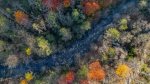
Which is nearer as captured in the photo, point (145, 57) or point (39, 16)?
point (145, 57)

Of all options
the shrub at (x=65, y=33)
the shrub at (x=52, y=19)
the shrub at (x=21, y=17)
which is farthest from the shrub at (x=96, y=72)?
the shrub at (x=21, y=17)

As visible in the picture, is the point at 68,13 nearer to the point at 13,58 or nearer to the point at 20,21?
the point at 20,21

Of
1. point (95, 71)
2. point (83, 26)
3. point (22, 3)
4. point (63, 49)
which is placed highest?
point (22, 3)

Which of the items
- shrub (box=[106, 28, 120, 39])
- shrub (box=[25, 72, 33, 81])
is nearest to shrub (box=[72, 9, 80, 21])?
shrub (box=[106, 28, 120, 39])

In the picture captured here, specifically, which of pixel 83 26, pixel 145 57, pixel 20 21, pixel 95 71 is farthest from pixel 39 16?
pixel 145 57

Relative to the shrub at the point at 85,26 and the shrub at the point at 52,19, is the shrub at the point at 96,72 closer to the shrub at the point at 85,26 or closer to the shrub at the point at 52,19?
the shrub at the point at 85,26

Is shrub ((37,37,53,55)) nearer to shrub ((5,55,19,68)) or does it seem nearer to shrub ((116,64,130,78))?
shrub ((5,55,19,68))

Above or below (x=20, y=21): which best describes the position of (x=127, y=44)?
below
